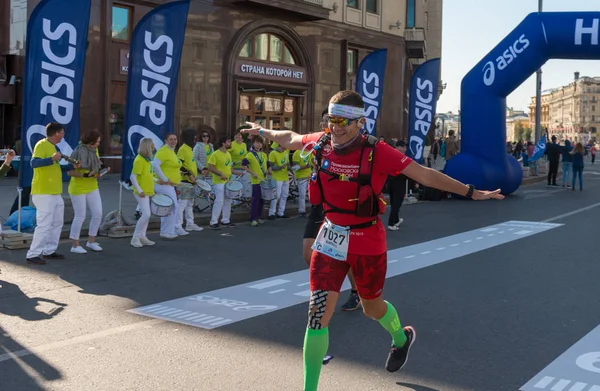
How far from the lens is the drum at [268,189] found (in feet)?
44.7

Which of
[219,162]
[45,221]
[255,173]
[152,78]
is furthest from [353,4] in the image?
[45,221]

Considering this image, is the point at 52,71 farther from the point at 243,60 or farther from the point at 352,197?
the point at 243,60

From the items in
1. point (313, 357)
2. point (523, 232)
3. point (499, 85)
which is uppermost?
point (499, 85)

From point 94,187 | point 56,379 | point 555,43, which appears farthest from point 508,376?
point 555,43

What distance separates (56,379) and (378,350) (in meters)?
2.24

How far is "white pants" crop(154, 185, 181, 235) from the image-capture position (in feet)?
35.4

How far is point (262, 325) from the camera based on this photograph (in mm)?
5902

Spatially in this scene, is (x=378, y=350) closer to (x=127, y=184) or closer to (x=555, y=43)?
(x=127, y=184)

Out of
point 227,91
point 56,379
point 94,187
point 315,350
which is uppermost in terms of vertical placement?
point 227,91

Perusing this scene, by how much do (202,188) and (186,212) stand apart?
1.63 feet

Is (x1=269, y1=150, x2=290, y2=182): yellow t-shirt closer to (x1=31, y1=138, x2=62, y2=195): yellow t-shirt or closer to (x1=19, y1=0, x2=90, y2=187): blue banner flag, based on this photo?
(x1=19, y1=0, x2=90, y2=187): blue banner flag

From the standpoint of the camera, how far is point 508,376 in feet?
15.4

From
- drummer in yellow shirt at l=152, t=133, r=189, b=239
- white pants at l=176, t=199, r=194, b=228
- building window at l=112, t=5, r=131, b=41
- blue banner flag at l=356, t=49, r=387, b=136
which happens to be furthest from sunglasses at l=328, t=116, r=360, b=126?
building window at l=112, t=5, r=131, b=41

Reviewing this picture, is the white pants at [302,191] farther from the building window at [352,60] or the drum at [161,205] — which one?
the building window at [352,60]
